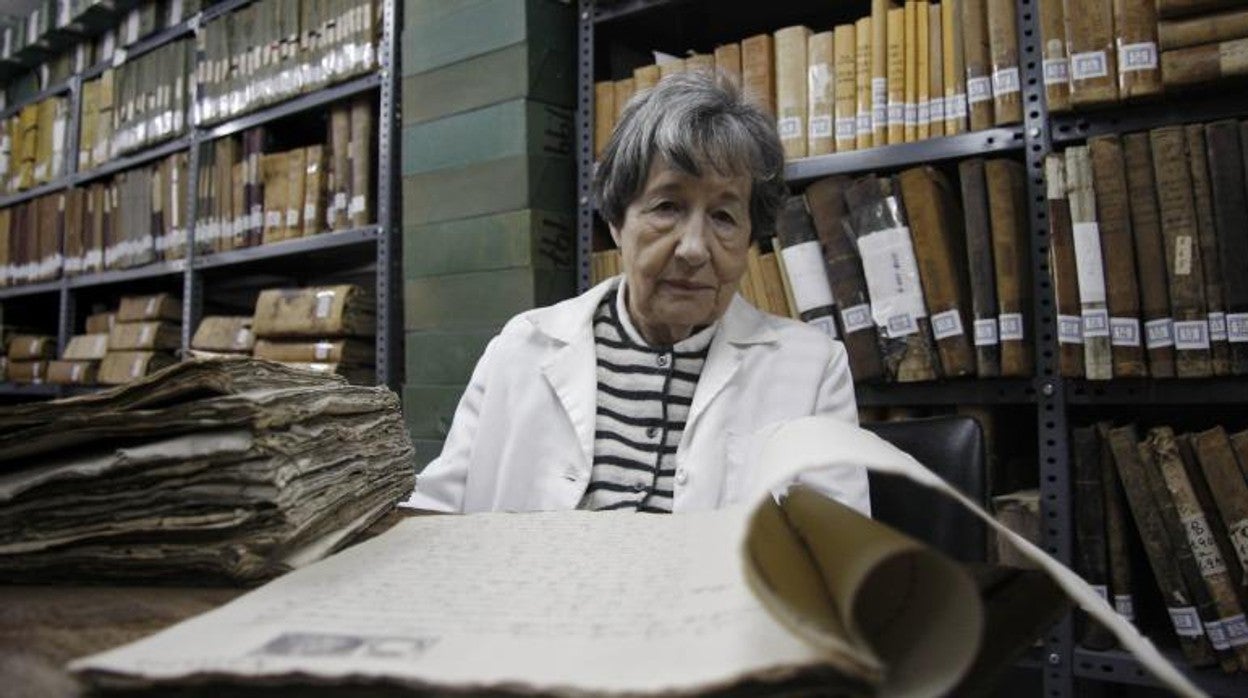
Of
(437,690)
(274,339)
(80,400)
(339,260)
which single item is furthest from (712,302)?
(339,260)

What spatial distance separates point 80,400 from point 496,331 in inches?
56.3

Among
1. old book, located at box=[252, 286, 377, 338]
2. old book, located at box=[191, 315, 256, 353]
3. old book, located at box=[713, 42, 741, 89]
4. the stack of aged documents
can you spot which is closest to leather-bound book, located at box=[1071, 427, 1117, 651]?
old book, located at box=[713, 42, 741, 89]

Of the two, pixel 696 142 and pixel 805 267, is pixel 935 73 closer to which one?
pixel 805 267

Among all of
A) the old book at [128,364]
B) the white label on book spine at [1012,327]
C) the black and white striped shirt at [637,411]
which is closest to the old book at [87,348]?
the old book at [128,364]

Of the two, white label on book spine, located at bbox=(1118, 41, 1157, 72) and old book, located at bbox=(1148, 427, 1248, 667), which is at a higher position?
white label on book spine, located at bbox=(1118, 41, 1157, 72)

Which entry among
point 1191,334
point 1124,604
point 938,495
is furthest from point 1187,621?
point 938,495

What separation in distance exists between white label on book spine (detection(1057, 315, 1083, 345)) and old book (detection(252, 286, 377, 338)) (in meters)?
1.74

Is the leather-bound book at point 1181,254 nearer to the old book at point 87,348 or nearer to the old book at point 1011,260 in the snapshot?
the old book at point 1011,260

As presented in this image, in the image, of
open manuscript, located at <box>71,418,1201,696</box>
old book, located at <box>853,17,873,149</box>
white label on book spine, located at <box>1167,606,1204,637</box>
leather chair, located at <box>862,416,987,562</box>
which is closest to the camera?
open manuscript, located at <box>71,418,1201,696</box>

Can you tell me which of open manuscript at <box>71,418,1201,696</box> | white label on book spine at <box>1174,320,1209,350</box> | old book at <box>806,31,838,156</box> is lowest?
open manuscript at <box>71,418,1201,696</box>

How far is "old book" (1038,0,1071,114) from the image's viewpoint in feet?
4.43

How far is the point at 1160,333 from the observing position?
126 centimetres

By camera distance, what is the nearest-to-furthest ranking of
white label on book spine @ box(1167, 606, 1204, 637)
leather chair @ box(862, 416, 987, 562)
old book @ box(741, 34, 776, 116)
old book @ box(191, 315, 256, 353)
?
leather chair @ box(862, 416, 987, 562) < white label on book spine @ box(1167, 606, 1204, 637) < old book @ box(741, 34, 776, 116) < old book @ box(191, 315, 256, 353)

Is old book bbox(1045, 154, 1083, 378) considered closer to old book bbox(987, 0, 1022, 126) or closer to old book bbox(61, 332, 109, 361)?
old book bbox(987, 0, 1022, 126)
